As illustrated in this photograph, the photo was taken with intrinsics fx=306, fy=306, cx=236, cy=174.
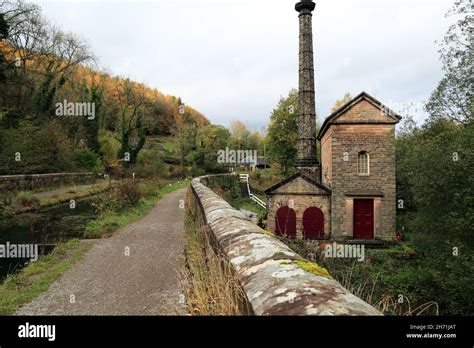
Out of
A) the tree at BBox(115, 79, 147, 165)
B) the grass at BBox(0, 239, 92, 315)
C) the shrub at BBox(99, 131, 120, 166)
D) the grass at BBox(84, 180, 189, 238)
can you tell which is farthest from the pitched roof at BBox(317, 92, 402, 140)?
the tree at BBox(115, 79, 147, 165)

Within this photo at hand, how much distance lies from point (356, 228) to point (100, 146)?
1026 inches

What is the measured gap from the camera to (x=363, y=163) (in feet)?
57.9

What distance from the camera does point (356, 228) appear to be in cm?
1739

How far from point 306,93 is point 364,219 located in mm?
9881

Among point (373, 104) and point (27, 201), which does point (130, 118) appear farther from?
point (373, 104)

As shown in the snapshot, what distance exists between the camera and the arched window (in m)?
17.5

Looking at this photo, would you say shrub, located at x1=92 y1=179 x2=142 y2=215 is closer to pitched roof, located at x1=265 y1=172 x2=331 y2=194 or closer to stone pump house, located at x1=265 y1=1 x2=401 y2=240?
pitched roof, located at x1=265 y1=172 x2=331 y2=194

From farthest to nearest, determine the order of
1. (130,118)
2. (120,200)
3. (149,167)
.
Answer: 1. (130,118)
2. (149,167)
3. (120,200)

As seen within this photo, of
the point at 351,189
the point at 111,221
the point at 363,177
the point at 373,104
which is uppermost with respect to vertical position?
the point at 373,104

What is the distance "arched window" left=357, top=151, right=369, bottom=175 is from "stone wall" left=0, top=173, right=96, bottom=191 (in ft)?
60.5

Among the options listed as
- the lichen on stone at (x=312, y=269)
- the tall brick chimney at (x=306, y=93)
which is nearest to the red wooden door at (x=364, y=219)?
the tall brick chimney at (x=306, y=93)

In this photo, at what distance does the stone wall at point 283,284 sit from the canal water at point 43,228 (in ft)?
18.2

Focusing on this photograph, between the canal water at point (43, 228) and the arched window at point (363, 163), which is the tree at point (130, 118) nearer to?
the canal water at point (43, 228)

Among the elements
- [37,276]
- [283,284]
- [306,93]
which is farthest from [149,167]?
[283,284]
